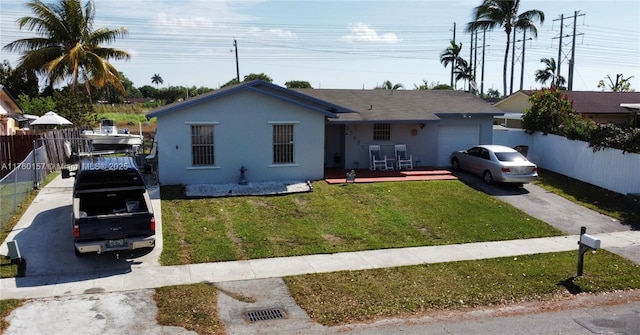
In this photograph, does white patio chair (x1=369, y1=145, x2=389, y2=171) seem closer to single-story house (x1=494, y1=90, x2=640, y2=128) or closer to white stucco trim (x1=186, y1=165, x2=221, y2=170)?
white stucco trim (x1=186, y1=165, x2=221, y2=170)

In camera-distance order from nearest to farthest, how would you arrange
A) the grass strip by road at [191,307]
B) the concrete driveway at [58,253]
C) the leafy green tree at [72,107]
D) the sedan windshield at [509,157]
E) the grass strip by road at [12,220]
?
the grass strip by road at [191,307] → the grass strip by road at [12,220] → the concrete driveway at [58,253] → the sedan windshield at [509,157] → the leafy green tree at [72,107]

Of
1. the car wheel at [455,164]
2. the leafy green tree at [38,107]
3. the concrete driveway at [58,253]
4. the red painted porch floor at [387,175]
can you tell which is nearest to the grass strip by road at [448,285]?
the concrete driveway at [58,253]

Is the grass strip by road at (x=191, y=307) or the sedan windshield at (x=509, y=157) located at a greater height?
the sedan windshield at (x=509, y=157)

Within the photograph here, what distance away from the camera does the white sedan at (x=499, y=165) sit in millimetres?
17719

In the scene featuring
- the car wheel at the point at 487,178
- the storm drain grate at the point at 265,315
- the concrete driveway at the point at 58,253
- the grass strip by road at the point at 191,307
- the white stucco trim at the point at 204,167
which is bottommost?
the storm drain grate at the point at 265,315

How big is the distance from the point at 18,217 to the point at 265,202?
A: 6.77 metres

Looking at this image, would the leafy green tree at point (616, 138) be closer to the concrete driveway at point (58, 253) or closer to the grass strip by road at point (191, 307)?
the grass strip by road at point (191, 307)

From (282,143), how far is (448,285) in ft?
29.9

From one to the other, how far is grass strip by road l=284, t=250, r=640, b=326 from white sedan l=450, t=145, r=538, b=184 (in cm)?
598

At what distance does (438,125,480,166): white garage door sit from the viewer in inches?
856

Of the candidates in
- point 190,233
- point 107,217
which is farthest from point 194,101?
point 107,217

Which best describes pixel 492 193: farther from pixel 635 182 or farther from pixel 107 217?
pixel 107 217

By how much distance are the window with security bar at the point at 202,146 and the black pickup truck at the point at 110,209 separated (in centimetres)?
408

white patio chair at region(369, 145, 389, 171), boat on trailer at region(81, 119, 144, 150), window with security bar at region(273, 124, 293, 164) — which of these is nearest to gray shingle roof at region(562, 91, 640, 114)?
white patio chair at region(369, 145, 389, 171)
